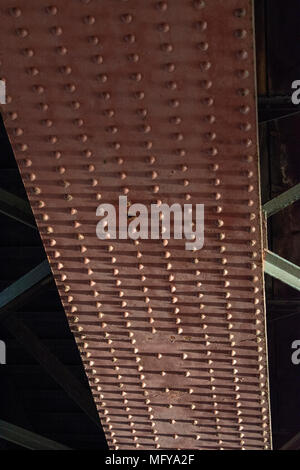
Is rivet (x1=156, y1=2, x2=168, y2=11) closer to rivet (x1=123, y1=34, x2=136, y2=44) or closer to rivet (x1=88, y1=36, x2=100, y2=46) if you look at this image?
rivet (x1=123, y1=34, x2=136, y2=44)

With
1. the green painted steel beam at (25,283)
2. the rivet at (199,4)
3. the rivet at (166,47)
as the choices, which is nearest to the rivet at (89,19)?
the rivet at (166,47)

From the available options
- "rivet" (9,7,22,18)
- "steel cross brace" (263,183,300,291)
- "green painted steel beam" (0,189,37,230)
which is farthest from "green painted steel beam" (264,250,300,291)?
"rivet" (9,7,22,18)

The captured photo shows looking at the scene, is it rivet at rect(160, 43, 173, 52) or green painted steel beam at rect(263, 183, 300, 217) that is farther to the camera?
green painted steel beam at rect(263, 183, 300, 217)

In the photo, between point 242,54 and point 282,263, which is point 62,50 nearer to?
point 242,54

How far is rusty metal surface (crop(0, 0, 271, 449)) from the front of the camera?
185 inches

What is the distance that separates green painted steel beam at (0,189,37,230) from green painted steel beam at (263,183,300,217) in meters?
1.87

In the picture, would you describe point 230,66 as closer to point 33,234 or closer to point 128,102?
point 128,102

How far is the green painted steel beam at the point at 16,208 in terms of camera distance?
6.49 metres

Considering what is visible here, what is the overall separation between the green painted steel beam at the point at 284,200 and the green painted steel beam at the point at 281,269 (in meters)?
0.39

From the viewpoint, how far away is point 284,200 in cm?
630

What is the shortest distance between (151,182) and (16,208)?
1.68 meters

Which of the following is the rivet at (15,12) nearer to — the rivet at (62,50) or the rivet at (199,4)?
the rivet at (62,50)

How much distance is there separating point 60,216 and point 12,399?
20.8 feet

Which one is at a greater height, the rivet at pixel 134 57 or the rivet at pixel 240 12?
the rivet at pixel 240 12
